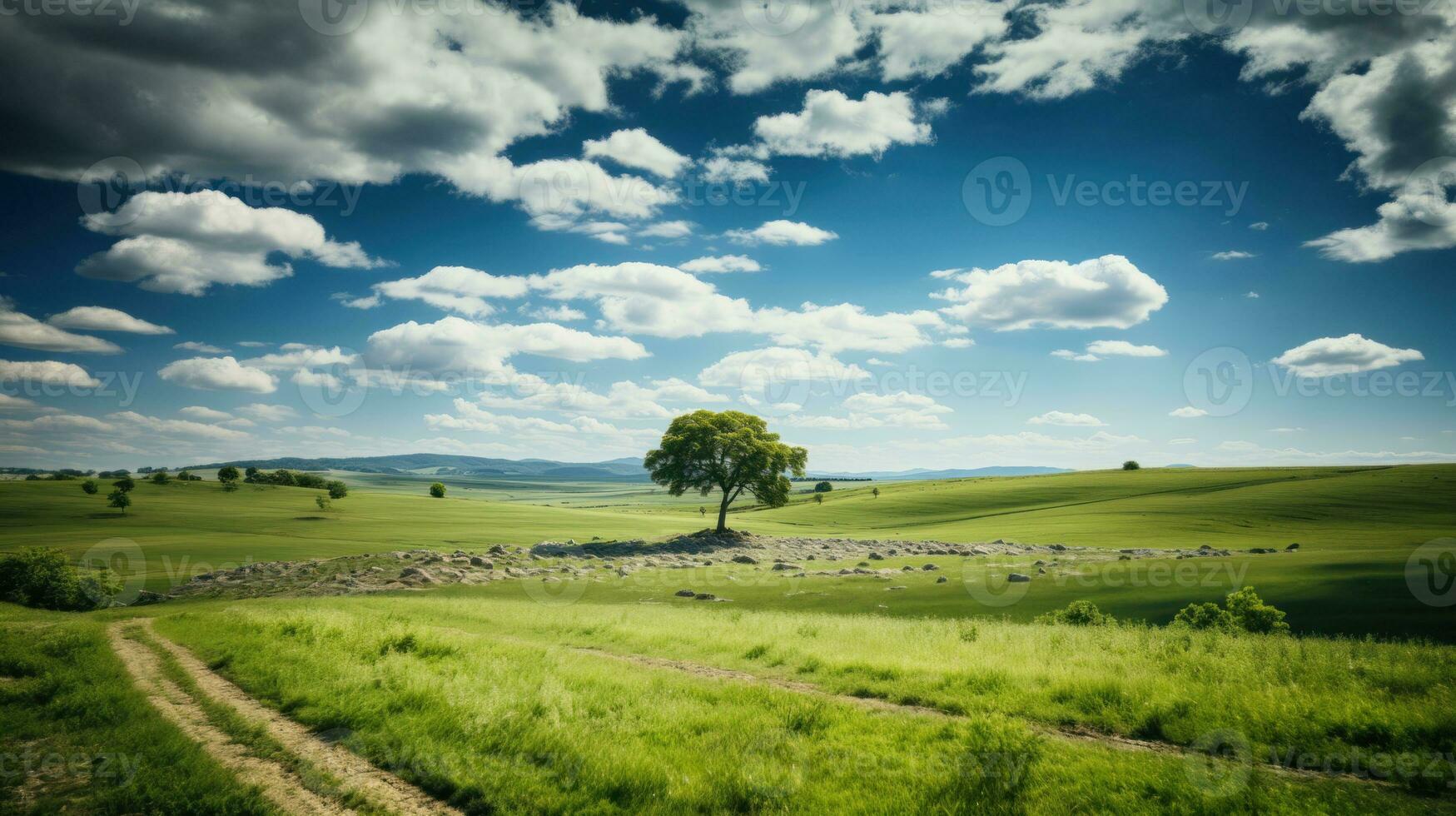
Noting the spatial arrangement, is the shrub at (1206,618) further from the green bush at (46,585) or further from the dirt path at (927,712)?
the green bush at (46,585)

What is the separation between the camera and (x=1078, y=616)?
20.8 m

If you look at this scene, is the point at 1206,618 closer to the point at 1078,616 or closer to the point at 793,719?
the point at 1078,616

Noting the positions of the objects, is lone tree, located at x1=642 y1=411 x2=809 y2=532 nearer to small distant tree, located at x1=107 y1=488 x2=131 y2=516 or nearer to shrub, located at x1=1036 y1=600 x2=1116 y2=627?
shrub, located at x1=1036 y1=600 x2=1116 y2=627

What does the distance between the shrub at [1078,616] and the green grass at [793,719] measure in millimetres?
4931

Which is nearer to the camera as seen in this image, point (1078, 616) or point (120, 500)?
point (1078, 616)

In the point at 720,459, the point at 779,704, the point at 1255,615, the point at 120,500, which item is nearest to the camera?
the point at 779,704

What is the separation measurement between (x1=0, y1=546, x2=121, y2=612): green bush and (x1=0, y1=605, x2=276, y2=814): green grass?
21.3 meters

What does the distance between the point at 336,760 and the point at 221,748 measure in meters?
2.02

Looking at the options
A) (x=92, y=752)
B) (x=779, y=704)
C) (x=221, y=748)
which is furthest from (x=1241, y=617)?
(x=92, y=752)

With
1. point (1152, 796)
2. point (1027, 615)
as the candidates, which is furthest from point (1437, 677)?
point (1027, 615)

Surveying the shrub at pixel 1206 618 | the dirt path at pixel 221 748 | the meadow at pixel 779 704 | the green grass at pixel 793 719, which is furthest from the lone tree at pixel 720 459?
the dirt path at pixel 221 748

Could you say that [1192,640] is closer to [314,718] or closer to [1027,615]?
[1027,615]

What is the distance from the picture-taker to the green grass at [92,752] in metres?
7.11

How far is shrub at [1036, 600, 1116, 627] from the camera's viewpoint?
1997 cm
